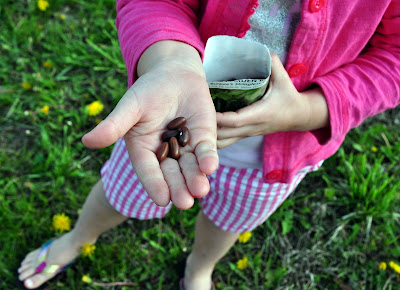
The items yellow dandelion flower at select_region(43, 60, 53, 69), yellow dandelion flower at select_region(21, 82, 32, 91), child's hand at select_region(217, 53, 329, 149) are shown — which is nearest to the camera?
child's hand at select_region(217, 53, 329, 149)

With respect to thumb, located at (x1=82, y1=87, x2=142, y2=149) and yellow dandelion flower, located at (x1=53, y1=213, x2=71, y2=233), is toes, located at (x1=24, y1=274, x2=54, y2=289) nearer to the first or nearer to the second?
yellow dandelion flower, located at (x1=53, y1=213, x2=71, y2=233)

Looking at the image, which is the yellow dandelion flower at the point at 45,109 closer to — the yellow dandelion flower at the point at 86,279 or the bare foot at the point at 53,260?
the bare foot at the point at 53,260

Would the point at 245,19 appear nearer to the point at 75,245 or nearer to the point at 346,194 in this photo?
the point at 75,245

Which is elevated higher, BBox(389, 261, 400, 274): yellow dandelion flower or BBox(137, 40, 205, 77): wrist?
BBox(137, 40, 205, 77): wrist

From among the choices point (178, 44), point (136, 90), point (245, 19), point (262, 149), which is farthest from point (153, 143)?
point (262, 149)

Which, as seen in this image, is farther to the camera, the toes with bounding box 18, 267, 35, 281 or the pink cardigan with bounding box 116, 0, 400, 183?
the toes with bounding box 18, 267, 35, 281

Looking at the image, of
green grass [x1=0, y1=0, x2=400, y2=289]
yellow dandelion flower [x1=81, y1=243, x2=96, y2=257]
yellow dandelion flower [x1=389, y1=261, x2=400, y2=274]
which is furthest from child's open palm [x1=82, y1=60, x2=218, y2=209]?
yellow dandelion flower [x1=389, y1=261, x2=400, y2=274]

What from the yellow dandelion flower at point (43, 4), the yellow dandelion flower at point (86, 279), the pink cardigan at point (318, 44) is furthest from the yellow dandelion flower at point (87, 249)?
the yellow dandelion flower at point (43, 4)
